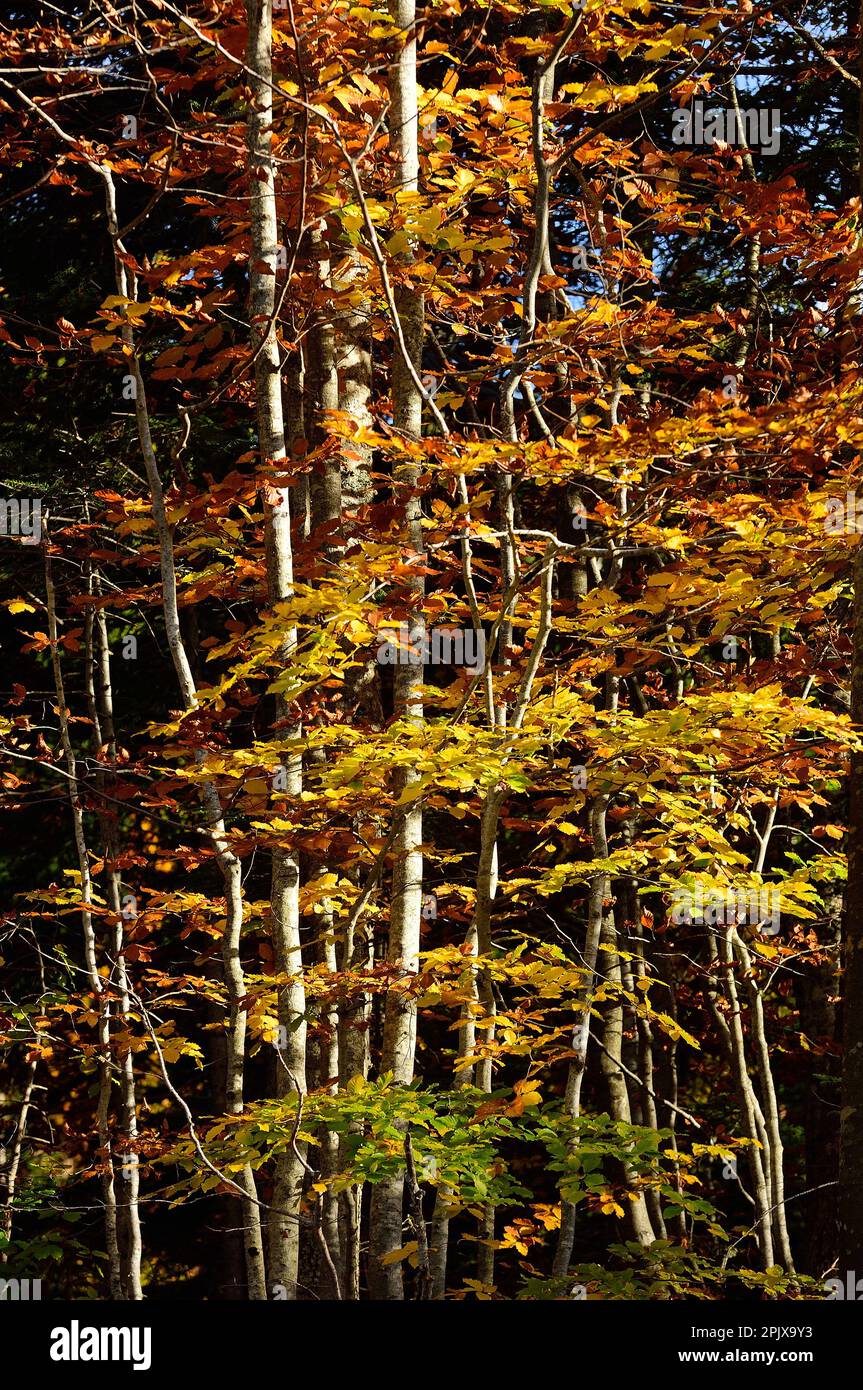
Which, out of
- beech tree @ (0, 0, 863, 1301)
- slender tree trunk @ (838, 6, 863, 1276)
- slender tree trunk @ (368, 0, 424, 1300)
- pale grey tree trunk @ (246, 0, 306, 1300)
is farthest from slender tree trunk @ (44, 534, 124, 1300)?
slender tree trunk @ (838, 6, 863, 1276)

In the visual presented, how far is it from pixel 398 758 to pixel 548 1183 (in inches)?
281

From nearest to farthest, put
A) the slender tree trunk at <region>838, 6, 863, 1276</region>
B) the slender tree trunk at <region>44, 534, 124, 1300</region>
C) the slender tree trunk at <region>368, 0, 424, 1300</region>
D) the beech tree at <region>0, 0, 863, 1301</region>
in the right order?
the slender tree trunk at <region>838, 6, 863, 1276</region> < the beech tree at <region>0, 0, 863, 1301</region> < the slender tree trunk at <region>368, 0, 424, 1300</region> < the slender tree trunk at <region>44, 534, 124, 1300</region>

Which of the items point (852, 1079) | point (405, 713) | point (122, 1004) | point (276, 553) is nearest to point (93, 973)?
point (122, 1004)

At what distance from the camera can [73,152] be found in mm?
4633

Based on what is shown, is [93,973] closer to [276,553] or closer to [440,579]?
[440,579]

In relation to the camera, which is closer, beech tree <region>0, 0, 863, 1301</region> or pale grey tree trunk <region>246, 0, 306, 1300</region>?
beech tree <region>0, 0, 863, 1301</region>

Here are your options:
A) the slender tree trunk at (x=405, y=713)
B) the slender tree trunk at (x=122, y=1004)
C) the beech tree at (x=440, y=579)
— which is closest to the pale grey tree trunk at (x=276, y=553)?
the beech tree at (x=440, y=579)

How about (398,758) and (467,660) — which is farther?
(467,660)

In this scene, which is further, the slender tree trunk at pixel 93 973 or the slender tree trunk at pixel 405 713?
the slender tree trunk at pixel 93 973

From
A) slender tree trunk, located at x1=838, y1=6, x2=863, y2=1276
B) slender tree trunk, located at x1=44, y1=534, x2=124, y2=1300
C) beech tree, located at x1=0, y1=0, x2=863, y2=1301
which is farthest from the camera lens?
slender tree trunk, located at x1=44, y1=534, x2=124, y2=1300

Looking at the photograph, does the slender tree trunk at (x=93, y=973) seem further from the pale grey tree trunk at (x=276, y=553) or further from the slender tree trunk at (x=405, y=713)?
the slender tree trunk at (x=405, y=713)

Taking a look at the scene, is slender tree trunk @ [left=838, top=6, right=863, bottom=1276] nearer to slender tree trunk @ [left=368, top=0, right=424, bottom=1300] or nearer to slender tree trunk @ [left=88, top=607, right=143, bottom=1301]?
slender tree trunk @ [left=368, top=0, right=424, bottom=1300]
